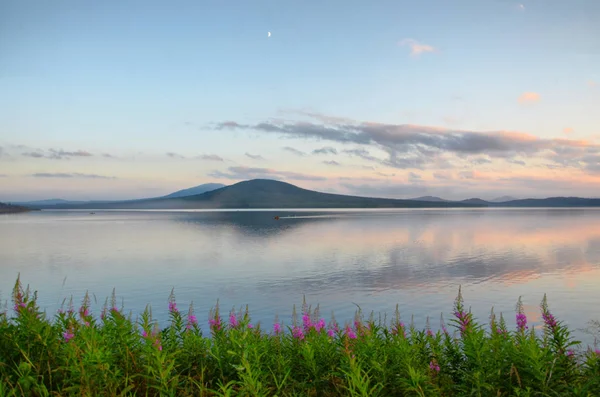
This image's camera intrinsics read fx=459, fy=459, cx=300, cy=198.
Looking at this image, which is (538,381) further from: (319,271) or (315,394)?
(319,271)

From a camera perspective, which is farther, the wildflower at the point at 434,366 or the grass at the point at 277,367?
the wildflower at the point at 434,366

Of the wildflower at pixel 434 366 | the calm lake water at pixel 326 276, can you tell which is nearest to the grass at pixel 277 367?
the wildflower at pixel 434 366

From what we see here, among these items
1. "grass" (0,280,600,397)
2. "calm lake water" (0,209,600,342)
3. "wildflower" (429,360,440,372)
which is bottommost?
"calm lake water" (0,209,600,342)

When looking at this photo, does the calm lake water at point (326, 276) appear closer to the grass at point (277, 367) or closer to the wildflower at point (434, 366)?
the wildflower at point (434, 366)

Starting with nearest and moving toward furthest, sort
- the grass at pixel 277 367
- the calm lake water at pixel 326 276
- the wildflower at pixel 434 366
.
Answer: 1. the grass at pixel 277 367
2. the wildflower at pixel 434 366
3. the calm lake water at pixel 326 276

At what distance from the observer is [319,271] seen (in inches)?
1447

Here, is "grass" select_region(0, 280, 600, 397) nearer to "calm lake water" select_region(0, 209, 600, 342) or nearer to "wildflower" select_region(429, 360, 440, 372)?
"wildflower" select_region(429, 360, 440, 372)

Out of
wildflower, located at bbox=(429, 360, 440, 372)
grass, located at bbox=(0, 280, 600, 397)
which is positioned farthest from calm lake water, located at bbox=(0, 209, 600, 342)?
grass, located at bbox=(0, 280, 600, 397)

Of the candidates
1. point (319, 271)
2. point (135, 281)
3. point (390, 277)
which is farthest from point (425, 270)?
point (135, 281)

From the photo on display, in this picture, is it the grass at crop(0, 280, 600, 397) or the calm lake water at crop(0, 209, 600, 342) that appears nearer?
the grass at crop(0, 280, 600, 397)

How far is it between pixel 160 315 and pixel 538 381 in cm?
1866

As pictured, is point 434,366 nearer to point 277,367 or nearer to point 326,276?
point 277,367

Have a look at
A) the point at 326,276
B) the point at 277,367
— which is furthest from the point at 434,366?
the point at 326,276

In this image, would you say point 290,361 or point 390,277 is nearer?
point 290,361
